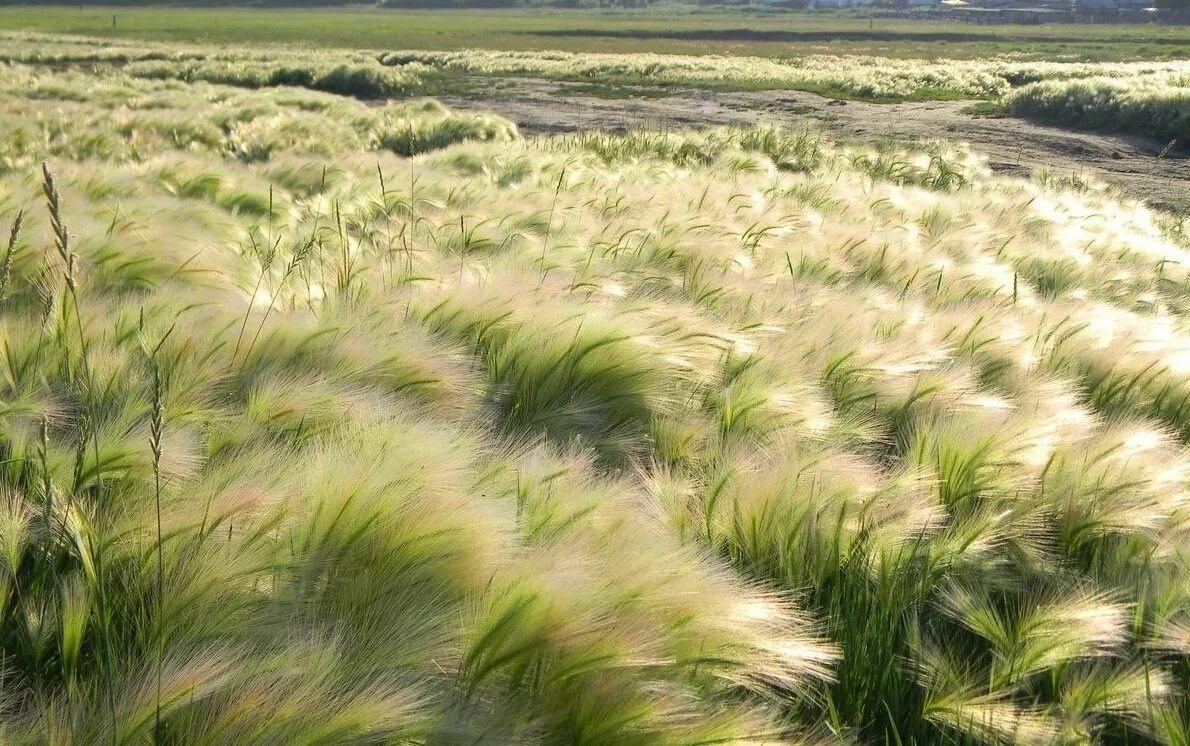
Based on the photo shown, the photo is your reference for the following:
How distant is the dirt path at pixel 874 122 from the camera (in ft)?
39.6

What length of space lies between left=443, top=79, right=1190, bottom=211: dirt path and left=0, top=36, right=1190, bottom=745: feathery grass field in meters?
9.29

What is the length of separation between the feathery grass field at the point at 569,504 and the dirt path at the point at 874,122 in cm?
929

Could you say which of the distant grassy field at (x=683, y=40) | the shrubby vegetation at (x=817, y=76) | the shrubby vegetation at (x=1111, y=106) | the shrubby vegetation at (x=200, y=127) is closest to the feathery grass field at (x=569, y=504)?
the shrubby vegetation at (x=200, y=127)

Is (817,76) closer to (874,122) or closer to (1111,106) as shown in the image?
(1111,106)

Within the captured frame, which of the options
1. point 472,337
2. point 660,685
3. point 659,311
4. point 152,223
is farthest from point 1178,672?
point 152,223

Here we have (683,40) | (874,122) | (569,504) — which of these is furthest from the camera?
(683,40)

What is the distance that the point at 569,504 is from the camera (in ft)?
4.78

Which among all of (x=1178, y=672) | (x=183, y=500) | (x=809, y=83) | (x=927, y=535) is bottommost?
(x=1178, y=672)

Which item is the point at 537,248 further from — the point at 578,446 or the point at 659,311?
the point at 578,446

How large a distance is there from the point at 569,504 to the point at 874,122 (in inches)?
671

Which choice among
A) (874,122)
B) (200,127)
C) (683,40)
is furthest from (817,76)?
(683,40)

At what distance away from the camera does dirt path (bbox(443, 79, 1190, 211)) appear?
476 inches

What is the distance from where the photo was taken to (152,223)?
3.76 metres

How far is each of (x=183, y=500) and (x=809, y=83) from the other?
1069 inches
